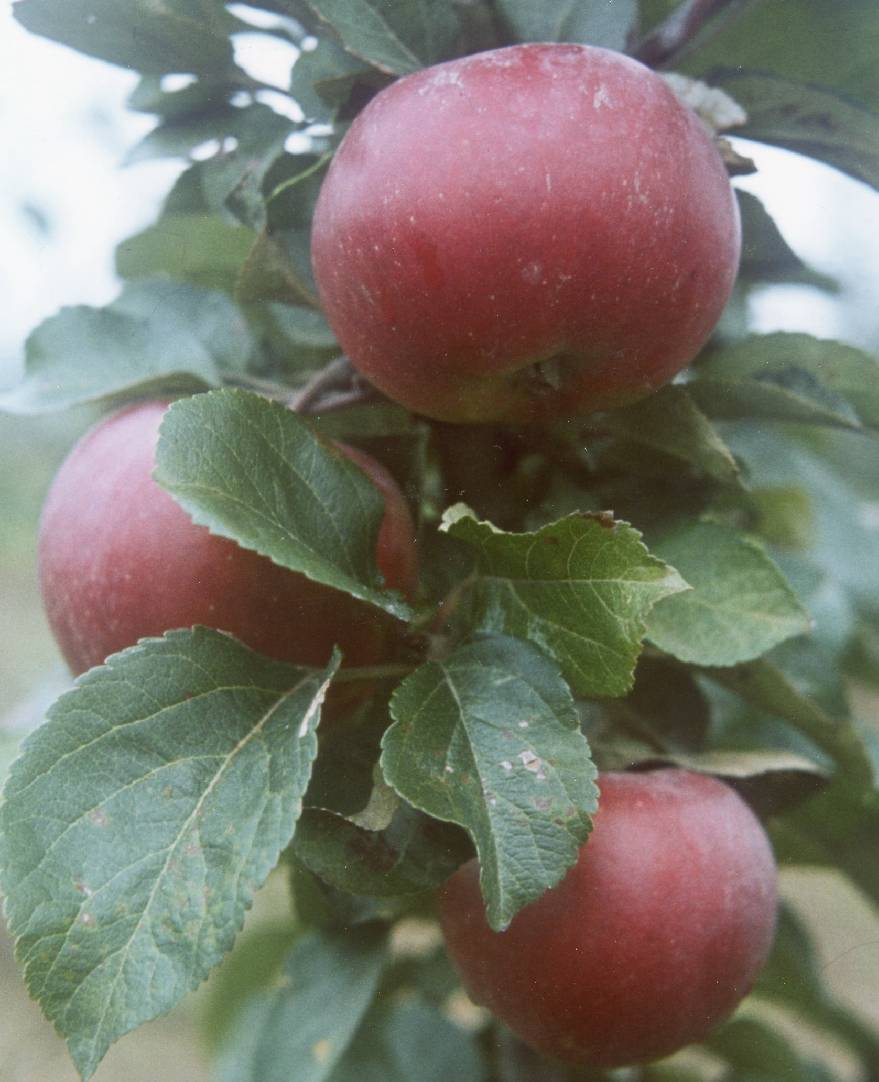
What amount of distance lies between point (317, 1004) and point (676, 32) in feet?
2.19

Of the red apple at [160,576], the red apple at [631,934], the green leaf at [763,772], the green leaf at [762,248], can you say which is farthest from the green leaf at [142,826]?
Answer: the green leaf at [762,248]

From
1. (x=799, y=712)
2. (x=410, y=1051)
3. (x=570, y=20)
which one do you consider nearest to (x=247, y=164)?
(x=570, y=20)

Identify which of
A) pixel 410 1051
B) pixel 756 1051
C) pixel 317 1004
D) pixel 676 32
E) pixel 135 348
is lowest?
pixel 756 1051

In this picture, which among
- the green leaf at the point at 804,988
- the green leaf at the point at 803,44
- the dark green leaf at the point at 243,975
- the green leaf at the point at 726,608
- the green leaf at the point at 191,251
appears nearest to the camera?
the green leaf at the point at 726,608

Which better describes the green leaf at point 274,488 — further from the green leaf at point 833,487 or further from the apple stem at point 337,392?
the green leaf at point 833,487

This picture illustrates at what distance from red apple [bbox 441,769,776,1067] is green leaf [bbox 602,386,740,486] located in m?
0.18

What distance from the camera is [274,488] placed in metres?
0.52

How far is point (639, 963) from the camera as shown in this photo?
1.83ft

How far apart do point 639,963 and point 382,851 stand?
0.15 metres

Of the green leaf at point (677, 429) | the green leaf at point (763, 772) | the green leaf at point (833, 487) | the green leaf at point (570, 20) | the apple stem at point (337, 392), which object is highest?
the green leaf at point (570, 20)

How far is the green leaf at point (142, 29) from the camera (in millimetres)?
651

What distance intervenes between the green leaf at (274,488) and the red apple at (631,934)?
175 millimetres

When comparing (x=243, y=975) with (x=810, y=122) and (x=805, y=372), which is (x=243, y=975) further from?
(x=810, y=122)

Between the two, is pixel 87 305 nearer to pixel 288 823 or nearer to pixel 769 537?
pixel 288 823
